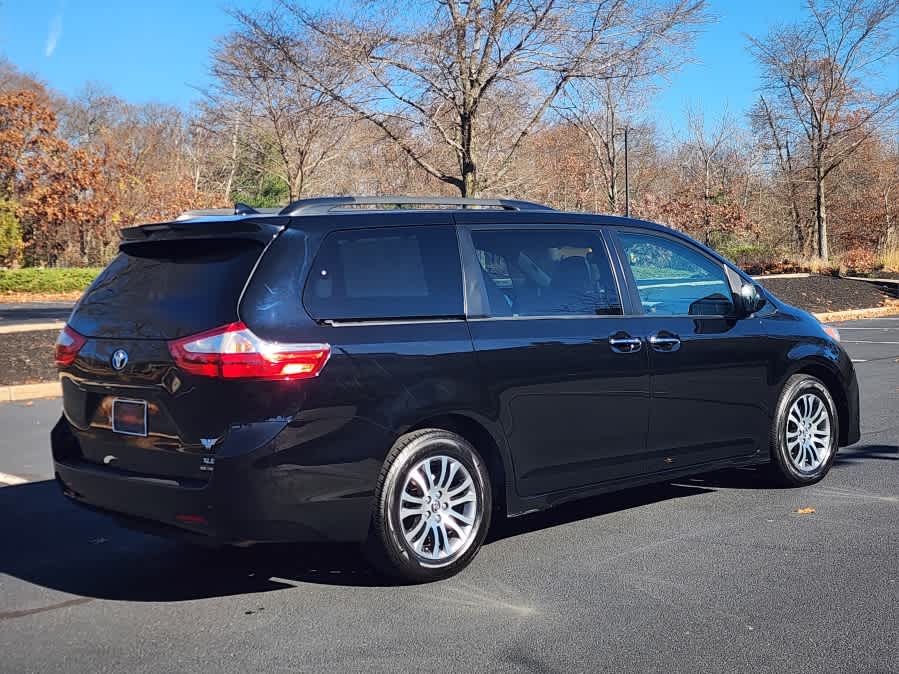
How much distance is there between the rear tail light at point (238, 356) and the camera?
4.35 m

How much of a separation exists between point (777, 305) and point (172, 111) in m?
54.7

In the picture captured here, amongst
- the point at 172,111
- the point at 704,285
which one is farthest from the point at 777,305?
the point at 172,111

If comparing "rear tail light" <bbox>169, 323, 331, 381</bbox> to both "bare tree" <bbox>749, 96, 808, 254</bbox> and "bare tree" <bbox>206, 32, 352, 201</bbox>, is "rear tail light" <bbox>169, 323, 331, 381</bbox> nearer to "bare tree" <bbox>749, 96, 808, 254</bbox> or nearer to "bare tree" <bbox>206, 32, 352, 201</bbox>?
"bare tree" <bbox>206, 32, 352, 201</bbox>

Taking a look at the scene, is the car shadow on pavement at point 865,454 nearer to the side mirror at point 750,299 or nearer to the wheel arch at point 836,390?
the wheel arch at point 836,390

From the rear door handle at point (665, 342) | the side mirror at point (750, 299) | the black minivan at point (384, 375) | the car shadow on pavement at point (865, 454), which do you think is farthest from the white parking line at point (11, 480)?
the car shadow on pavement at point (865, 454)

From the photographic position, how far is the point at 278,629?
4.29m

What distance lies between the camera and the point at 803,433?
265 inches

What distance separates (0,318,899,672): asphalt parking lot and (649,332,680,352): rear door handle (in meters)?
1.01

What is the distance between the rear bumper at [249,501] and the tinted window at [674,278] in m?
2.24

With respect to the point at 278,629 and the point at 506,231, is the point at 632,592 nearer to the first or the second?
the point at 278,629

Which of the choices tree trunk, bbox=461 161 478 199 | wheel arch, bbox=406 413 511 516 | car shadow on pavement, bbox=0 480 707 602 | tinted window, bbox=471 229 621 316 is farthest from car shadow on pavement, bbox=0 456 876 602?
tree trunk, bbox=461 161 478 199

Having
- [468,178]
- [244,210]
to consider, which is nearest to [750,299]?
[244,210]

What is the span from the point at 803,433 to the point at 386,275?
130 inches

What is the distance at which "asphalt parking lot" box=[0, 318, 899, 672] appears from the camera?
12.9ft
